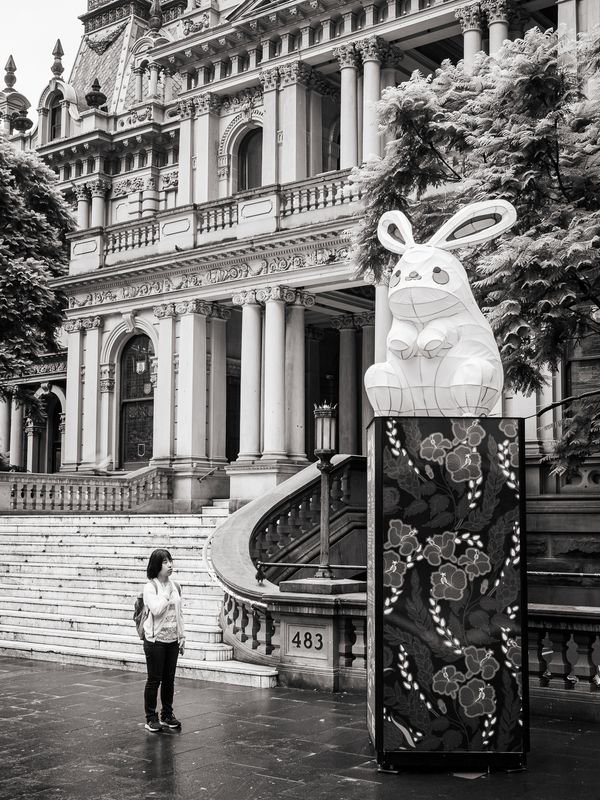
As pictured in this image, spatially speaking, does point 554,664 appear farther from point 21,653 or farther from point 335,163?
point 335,163

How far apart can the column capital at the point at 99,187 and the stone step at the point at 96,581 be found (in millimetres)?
18064

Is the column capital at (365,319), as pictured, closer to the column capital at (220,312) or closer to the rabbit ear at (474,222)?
the column capital at (220,312)

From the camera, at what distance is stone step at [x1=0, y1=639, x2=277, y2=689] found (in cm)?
1220

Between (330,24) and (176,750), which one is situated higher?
(330,24)

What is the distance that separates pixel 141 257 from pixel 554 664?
65.1 feet

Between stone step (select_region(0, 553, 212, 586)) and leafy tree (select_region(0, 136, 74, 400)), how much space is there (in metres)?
10.0

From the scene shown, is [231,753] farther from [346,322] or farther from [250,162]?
[250,162]

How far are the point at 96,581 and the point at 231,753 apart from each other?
9.52 m

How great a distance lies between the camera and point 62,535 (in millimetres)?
20875

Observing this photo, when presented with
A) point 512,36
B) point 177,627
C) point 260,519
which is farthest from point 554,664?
point 512,36

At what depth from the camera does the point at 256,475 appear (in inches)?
935

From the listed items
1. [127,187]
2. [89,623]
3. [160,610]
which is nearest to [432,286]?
[160,610]

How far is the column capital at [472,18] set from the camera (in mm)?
22453

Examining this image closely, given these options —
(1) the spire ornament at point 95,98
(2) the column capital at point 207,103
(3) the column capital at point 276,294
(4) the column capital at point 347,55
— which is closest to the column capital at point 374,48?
(4) the column capital at point 347,55
